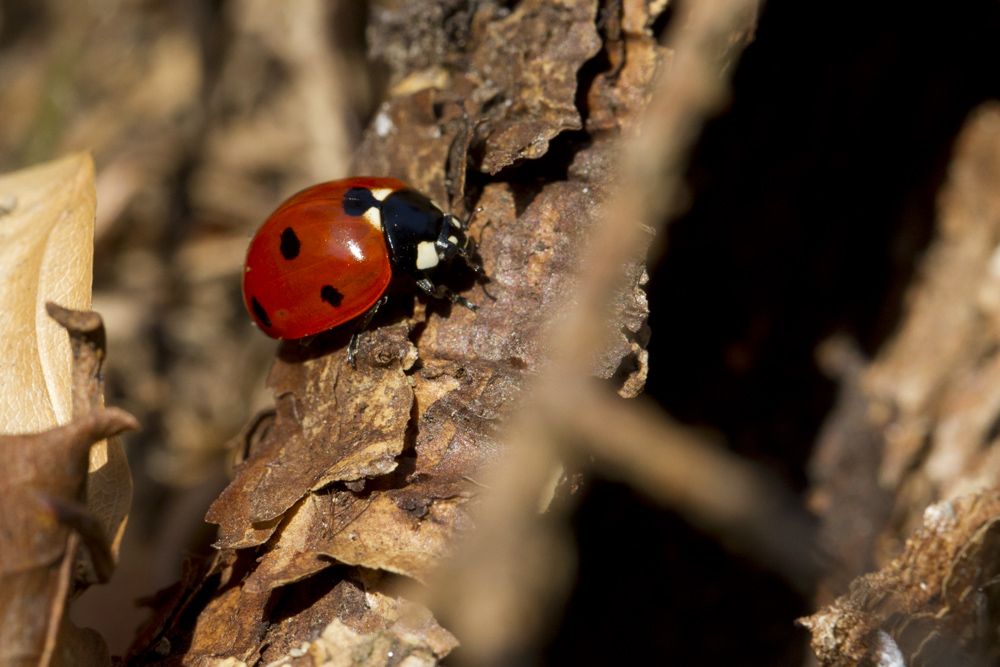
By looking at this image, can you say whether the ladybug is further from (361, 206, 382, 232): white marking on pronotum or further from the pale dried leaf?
the pale dried leaf

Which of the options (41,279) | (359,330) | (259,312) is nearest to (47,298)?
(41,279)

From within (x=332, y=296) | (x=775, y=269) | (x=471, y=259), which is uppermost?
(x=471, y=259)

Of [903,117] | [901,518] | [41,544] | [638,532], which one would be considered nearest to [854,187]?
[903,117]

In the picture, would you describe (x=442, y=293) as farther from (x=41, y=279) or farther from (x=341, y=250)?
(x=41, y=279)

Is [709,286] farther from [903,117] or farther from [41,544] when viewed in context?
[41,544]

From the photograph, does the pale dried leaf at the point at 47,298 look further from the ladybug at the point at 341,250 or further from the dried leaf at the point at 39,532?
the ladybug at the point at 341,250

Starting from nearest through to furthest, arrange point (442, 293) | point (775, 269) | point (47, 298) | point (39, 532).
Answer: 1. point (39, 532)
2. point (47, 298)
3. point (442, 293)
4. point (775, 269)
